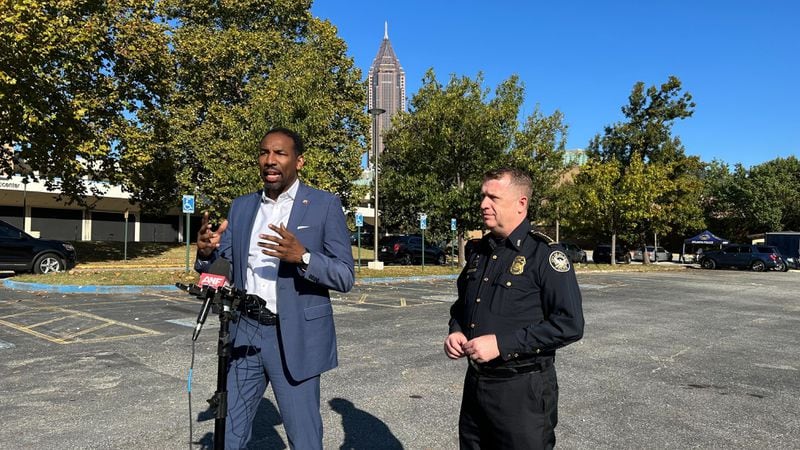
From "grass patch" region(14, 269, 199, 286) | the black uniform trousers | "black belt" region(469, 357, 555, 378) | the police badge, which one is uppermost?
the police badge

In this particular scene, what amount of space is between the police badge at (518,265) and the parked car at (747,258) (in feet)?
120

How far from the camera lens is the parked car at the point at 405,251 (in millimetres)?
29656

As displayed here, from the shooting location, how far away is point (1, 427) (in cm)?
407

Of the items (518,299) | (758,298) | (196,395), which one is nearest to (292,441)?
(518,299)

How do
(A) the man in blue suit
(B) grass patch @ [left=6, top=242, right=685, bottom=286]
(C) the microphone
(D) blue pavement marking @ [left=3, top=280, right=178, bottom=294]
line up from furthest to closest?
(B) grass patch @ [left=6, top=242, right=685, bottom=286], (D) blue pavement marking @ [left=3, top=280, right=178, bottom=294], (A) the man in blue suit, (C) the microphone

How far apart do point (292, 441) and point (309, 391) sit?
247 millimetres

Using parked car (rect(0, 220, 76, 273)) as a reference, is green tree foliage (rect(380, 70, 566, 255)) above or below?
above

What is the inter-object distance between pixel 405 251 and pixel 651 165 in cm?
1751

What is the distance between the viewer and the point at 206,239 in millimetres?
2594

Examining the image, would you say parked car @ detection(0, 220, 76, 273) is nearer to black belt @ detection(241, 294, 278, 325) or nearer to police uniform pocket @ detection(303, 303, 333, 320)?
black belt @ detection(241, 294, 278, 325)

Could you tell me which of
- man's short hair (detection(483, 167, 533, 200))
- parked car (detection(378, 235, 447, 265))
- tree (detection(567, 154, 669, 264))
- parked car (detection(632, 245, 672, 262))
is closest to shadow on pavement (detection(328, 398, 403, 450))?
man's short hair (detection(483, 167, 533, 200))

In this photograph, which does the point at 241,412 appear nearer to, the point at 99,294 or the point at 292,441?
the point at 292,441

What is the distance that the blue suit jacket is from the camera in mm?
2496

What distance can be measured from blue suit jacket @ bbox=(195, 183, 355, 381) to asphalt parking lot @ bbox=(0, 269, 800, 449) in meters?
1.58
